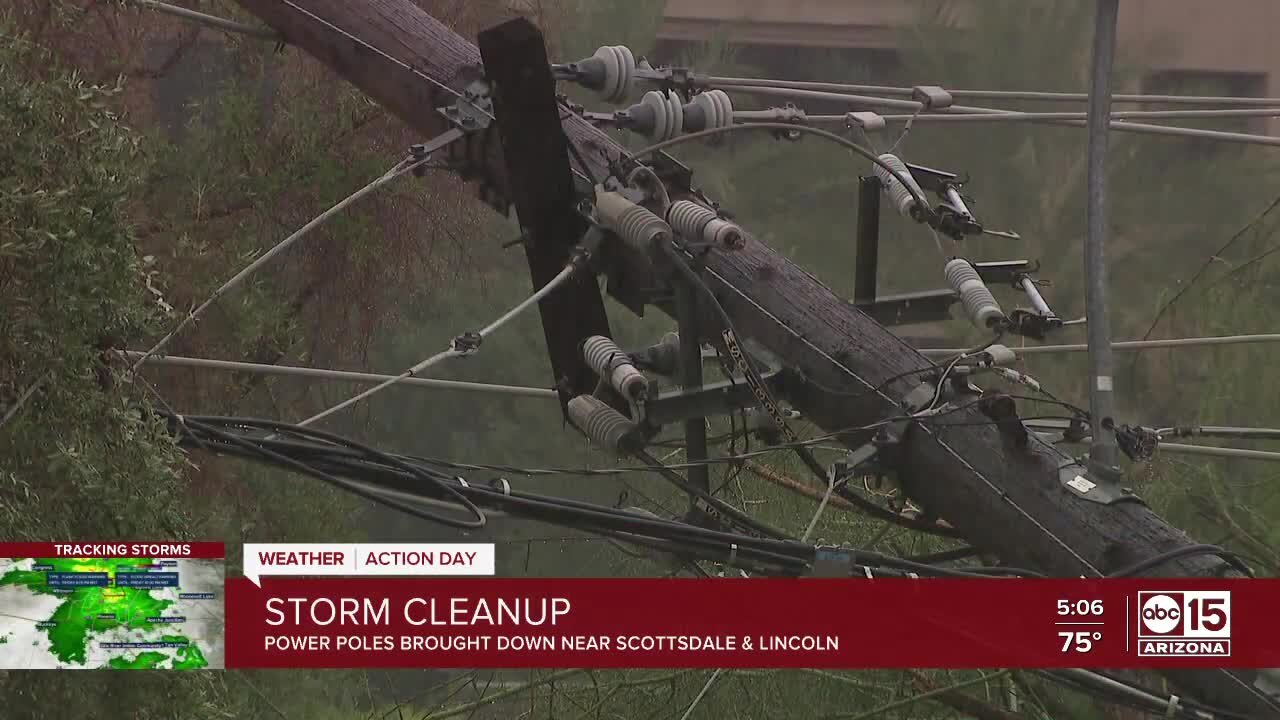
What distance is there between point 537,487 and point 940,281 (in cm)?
599

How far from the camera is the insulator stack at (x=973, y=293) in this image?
439cm

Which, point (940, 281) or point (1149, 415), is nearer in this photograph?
point (1149, 415)

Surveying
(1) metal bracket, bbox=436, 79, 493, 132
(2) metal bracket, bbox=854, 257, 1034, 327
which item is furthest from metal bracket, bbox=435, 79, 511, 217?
(2) metal bracket, bbox=854, 257, 1034, 327

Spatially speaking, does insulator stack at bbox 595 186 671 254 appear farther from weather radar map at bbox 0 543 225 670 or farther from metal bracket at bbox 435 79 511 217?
weather radar map at bbox 0 543 225 670

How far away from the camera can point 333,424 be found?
14.4m

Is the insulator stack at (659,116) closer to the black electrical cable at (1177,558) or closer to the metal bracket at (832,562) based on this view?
the metal bracket at (832,562)

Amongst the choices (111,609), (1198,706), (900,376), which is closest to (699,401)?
(900,376)

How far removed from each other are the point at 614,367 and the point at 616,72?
109 centimetres

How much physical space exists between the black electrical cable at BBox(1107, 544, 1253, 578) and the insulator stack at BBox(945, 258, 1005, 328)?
75 cm

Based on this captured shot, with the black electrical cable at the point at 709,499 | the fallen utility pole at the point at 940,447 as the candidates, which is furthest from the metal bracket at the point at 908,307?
the black electrical cable at the point at 709,499

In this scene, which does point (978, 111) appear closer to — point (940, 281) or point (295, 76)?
point (295, 76)

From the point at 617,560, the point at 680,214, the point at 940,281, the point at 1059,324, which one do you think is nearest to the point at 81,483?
the point at 680,214

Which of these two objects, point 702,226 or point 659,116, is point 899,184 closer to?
point 702,226

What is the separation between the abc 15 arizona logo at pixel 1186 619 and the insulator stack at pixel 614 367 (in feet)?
4.69
